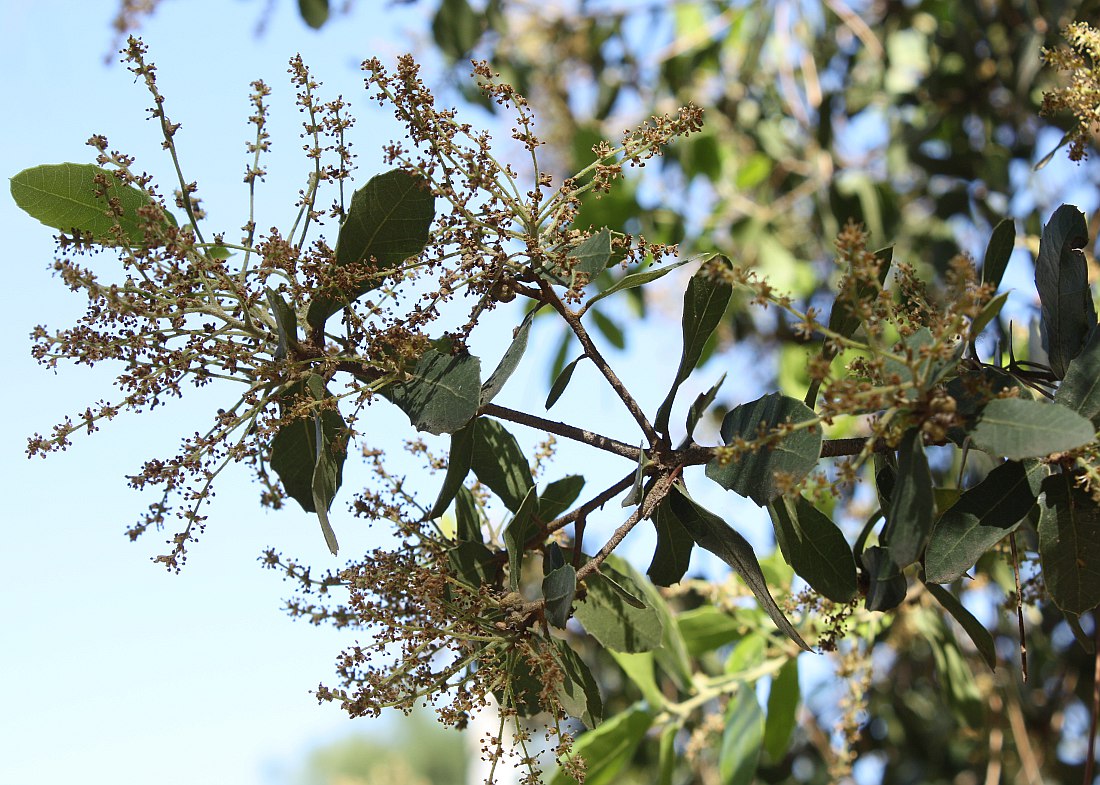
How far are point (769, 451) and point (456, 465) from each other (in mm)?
310

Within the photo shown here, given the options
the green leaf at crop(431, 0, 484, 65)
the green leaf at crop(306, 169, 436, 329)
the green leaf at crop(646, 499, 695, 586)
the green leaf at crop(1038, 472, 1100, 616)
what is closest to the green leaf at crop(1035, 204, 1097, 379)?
the green leaf at crop(1038, 472, 1100, 616)

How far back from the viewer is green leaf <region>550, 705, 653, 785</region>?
5.81 feet

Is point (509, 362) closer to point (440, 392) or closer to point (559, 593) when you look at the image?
point (440, 392)

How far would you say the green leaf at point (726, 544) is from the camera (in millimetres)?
960

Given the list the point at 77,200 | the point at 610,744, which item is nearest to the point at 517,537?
the point at 77,200

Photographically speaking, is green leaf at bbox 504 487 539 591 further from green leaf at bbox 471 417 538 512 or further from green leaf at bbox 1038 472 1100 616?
green leaf at bbox 1038 472 1100 616

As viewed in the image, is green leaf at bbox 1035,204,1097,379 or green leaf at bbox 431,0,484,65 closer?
green leaf at bbox 1035,204,1097,379

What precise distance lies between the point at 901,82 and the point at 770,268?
651 mm

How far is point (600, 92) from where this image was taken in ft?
12.0

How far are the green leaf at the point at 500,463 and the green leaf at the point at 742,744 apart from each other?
2.11 ft

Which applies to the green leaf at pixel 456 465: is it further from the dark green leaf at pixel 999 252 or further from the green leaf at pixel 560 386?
the dark green leaf at pixel 999 252

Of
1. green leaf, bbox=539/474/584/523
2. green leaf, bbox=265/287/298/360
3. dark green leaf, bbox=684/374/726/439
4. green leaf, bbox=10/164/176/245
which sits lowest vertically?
dark green leaf, bbox=684/374/726/439

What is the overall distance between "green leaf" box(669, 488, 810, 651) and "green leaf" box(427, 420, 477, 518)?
0.66 feet

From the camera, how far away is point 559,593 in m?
0.93
